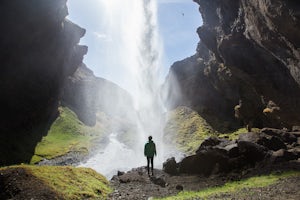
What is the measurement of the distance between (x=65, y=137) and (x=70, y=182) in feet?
291

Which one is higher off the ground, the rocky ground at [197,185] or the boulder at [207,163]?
the boulder at [207,163]

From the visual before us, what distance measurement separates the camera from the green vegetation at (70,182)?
65.0 ft

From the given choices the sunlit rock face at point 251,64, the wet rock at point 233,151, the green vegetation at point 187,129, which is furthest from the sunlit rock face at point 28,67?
the wet rock at point 233,151

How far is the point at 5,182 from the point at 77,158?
59.3 metres

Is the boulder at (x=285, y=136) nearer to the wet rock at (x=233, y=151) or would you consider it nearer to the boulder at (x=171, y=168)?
the wet rock at (x=233, y=151)

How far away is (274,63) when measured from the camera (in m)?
53.0

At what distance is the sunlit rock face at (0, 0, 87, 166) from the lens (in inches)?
2815

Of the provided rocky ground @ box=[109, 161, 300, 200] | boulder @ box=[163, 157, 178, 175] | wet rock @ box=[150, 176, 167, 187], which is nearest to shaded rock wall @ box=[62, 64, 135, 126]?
boulder @ box=[163, 157, 178, 175]

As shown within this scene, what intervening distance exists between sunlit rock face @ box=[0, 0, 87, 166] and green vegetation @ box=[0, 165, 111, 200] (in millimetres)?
44337

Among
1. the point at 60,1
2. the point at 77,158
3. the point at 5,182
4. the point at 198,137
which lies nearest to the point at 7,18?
the point at 60,1

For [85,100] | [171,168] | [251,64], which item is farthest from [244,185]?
[85,100]

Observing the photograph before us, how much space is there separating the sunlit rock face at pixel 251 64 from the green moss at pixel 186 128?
347 centimetres

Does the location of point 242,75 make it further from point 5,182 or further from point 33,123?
point 33,123

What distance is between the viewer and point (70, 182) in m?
21.7
